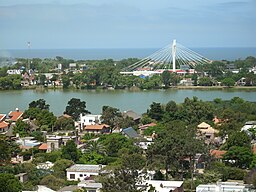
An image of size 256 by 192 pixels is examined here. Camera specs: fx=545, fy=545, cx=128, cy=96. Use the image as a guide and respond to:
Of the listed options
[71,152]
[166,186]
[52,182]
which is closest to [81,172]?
[52,182]

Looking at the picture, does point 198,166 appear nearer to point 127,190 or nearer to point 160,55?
point 127,190

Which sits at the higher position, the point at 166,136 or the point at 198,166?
the point at 166,136

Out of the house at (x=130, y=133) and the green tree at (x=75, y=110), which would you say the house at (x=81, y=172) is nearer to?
the house at (x=130, y=133)

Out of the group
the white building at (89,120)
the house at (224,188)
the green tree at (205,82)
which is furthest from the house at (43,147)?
the green tree at (205,82)

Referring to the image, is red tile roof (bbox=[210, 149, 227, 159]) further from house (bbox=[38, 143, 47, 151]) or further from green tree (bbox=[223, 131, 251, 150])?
house (bbox=[38, 143, 47, 151])

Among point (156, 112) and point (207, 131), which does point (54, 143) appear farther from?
point (156, 112)

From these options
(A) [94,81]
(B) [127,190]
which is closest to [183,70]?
(A) [94,81]
